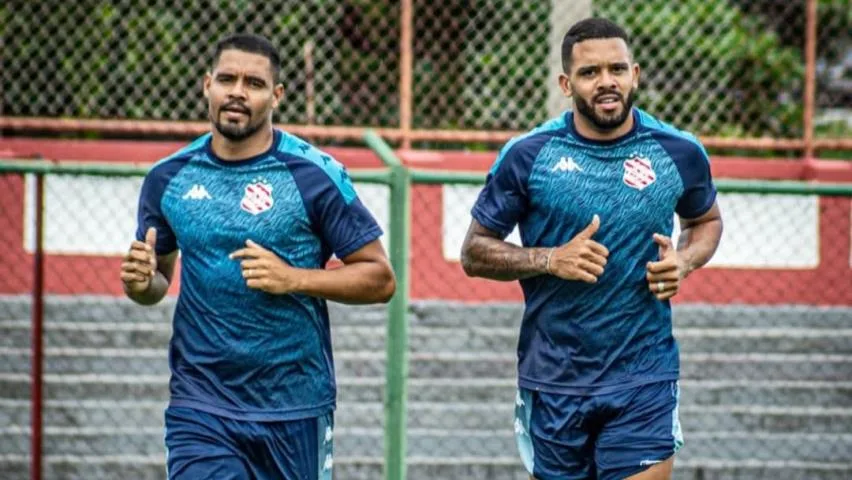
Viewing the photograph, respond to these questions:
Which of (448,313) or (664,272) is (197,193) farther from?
(448,313)

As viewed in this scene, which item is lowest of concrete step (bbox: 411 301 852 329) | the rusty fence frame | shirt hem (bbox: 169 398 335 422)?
shirt hem (bbox: 169 398 335 422)

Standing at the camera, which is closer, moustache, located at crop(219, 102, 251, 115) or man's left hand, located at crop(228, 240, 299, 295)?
man's left hand, located at crop(228, 240, 299, 295)

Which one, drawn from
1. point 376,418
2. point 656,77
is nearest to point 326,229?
point 376,418

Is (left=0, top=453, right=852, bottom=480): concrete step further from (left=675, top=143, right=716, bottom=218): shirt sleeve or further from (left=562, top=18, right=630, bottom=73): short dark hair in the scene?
(left=562, top=18, right=630, bottom=73): short dark hair

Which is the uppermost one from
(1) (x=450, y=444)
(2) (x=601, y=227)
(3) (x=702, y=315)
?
(2) (x=601, y=227)

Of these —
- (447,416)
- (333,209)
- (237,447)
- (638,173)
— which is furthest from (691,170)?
→ (447,416)

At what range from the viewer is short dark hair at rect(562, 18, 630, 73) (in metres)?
4.65

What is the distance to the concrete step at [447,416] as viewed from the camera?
7.52 m

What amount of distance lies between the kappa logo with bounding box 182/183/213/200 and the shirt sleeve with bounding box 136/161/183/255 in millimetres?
101

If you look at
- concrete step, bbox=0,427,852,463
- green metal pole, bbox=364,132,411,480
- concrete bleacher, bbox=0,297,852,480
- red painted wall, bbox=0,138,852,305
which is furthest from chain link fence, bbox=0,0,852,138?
green metal pole, bbox=364,132,411,480

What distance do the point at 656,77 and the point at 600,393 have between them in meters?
4.86

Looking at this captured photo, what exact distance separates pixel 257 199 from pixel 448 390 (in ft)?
11.7

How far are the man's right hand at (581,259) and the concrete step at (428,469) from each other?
9.82ft

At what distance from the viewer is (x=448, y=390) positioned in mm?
7730
